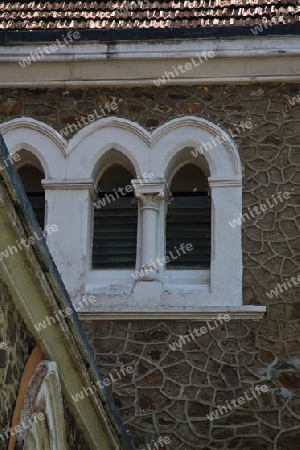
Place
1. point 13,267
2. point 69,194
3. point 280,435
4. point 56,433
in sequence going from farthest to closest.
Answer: point 69,194 < point 280,435 < point 56,433 < point 13,267

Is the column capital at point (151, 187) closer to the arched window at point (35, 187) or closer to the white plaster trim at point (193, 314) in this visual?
the arched window at point (35, 187)

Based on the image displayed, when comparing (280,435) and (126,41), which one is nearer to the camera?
(280,435)

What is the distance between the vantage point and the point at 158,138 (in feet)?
39.5

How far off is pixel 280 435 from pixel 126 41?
342 cm

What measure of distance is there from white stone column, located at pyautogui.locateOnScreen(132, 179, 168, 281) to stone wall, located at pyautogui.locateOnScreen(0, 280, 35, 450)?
4058 mm

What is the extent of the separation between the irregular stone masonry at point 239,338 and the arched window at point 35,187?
45 cm

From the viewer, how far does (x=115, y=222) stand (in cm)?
1202

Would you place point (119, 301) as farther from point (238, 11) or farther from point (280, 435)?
point (238, 11)

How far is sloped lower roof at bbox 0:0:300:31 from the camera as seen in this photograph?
12.3 metres

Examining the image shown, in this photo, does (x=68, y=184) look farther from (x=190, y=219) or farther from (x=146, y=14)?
(x=146, y=14)

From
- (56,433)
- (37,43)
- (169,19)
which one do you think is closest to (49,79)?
(37,43)

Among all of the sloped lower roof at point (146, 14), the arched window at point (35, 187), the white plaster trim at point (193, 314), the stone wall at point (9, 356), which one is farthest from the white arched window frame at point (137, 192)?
the stone wall at point (9, 356)

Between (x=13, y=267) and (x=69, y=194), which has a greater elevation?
(x=69, y=194)

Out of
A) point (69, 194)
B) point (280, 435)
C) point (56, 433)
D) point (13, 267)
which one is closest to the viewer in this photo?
point (13, 267)
